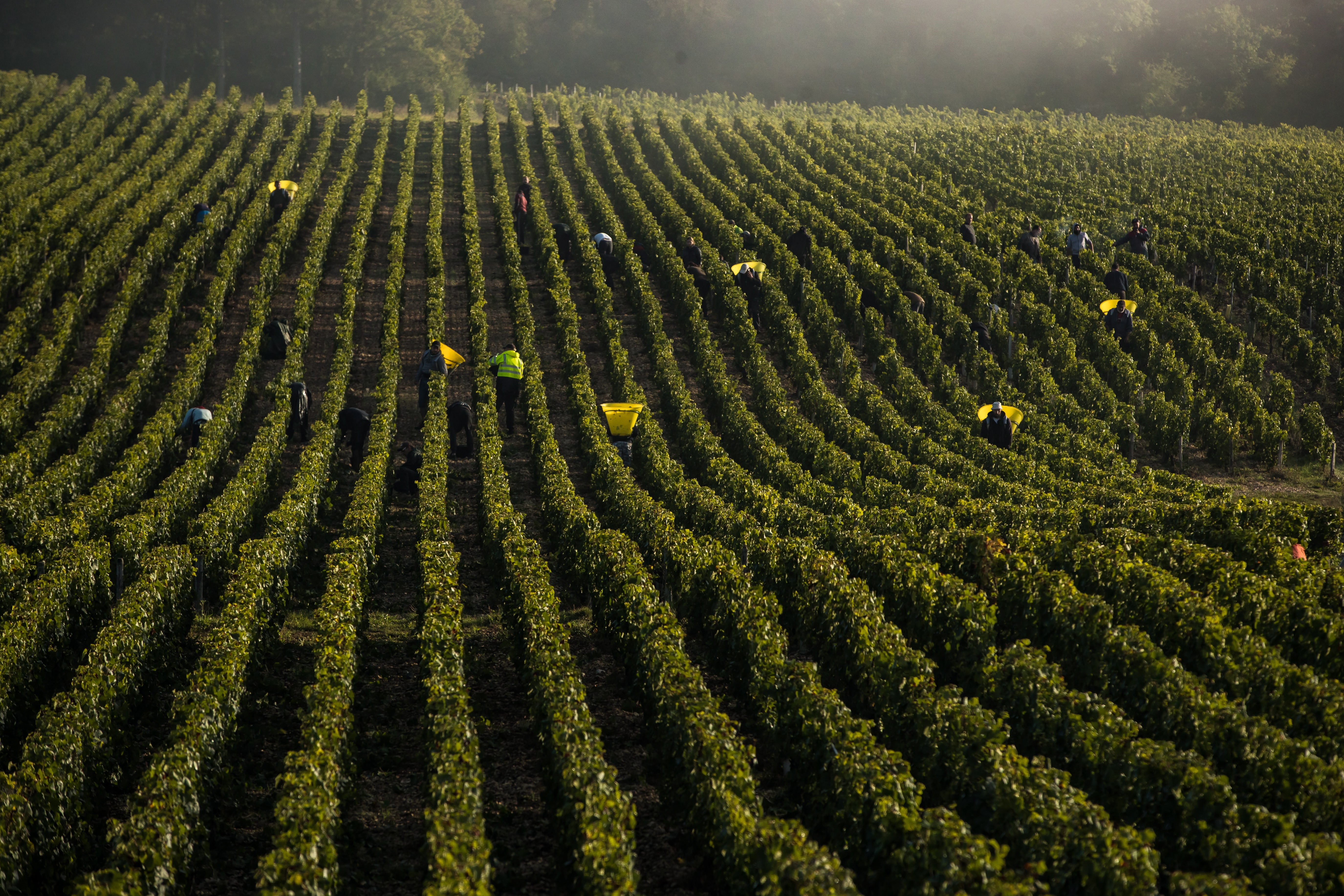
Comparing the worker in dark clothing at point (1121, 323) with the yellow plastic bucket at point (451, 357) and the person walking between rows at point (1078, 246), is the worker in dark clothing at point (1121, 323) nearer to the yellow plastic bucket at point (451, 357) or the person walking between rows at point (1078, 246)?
the person walking between rows at point (1078, 246)

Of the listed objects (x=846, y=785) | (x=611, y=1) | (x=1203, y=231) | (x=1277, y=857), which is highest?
(x=611, y=1)

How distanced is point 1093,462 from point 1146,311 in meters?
8.83

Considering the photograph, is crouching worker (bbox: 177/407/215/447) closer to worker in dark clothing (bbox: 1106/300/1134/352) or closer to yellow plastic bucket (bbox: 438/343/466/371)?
yellow plastic bucket (bbox: 438/343/466/371)

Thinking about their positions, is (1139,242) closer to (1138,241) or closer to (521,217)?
(1138,241)

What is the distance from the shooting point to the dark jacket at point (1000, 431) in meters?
20.9

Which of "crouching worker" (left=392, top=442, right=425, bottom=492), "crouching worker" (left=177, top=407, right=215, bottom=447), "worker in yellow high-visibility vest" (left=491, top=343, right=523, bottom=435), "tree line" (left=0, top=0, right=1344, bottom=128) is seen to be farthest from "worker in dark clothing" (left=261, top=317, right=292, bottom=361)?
"tree line" (left=0, top=0, right=1344, bottom=128)

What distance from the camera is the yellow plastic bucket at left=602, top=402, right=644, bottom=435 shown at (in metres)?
21.5

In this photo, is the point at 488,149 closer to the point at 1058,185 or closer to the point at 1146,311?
the point at 1058,185

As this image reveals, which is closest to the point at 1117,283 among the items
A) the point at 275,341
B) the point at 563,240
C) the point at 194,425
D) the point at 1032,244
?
the point at 1032,244

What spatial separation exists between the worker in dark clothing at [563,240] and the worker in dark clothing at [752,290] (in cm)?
600

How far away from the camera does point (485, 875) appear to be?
8.84 meters

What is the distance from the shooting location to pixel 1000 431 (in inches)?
822

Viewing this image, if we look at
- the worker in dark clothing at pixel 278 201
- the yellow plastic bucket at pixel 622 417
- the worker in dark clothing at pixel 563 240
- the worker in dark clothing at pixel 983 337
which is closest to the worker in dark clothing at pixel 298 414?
the yellow plastic bucket at pixel 622 417

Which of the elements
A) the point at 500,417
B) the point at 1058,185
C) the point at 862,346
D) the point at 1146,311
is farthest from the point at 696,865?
the point at 1058,185
